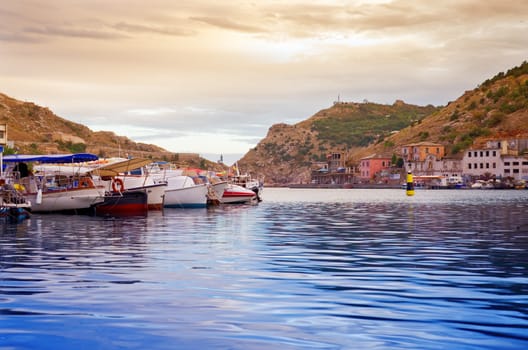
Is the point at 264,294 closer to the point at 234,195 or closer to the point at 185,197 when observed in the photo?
the point at 185,197

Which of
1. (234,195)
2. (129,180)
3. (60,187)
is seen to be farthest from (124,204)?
(234,195)

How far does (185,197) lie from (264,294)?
163 feet

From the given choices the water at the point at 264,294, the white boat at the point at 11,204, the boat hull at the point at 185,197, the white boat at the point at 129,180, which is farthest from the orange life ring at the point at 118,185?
the water at the point at 264,294

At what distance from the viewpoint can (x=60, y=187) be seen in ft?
179

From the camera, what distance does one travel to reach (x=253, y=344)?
10.2 metres

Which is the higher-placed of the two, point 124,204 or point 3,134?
point 3,134

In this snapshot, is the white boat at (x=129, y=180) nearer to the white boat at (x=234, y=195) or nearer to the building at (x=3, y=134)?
the white boat at (x=234, y=195)

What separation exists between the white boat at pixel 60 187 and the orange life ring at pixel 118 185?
1.66 m

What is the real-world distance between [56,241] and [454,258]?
15062 mm

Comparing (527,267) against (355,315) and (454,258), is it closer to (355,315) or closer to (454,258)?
(454,258)

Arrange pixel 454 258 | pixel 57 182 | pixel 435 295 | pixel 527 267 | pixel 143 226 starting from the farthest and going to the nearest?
pixel 57 182
pixel 143 226
pixel 454 258
pixel 527 267
pixel 435 295

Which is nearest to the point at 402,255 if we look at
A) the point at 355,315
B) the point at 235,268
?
the point at 235,268

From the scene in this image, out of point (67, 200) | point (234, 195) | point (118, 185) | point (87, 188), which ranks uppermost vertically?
point (118, 185)

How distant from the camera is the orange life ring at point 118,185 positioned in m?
52.9
